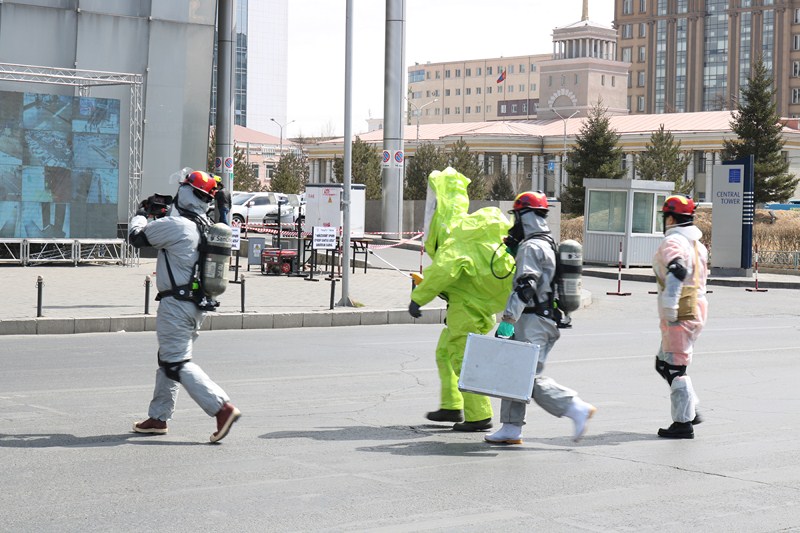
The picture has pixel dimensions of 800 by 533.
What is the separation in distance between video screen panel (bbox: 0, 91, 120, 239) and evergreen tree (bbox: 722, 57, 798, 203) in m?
48.6

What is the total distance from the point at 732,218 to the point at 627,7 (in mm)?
132310

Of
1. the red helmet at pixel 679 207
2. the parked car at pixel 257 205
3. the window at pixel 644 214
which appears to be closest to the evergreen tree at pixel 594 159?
the parked car at pixel 257 205

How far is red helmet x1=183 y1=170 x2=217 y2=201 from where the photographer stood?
→ 27.2 feet

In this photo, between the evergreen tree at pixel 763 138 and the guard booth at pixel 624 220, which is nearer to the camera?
the guard booth at pixel 624 220

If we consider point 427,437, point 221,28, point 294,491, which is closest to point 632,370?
point 427,437

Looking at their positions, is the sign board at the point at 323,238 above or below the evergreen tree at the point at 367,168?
below

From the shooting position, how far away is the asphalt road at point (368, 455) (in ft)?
19.9

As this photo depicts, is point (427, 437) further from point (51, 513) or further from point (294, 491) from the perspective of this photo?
point (51, 513)

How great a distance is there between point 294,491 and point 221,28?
31753 mm

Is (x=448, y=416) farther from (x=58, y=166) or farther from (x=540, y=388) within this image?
(x=58, y=166)

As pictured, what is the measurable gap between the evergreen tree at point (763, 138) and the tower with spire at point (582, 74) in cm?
4616

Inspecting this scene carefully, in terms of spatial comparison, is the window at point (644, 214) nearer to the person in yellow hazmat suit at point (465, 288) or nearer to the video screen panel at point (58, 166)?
the video screen panel at point (58, 166)

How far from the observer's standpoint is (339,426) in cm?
885

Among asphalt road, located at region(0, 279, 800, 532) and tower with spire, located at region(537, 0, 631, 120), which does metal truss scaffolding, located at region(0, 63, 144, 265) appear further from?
tower with spire, located at region(537, 0, 631, 120)
